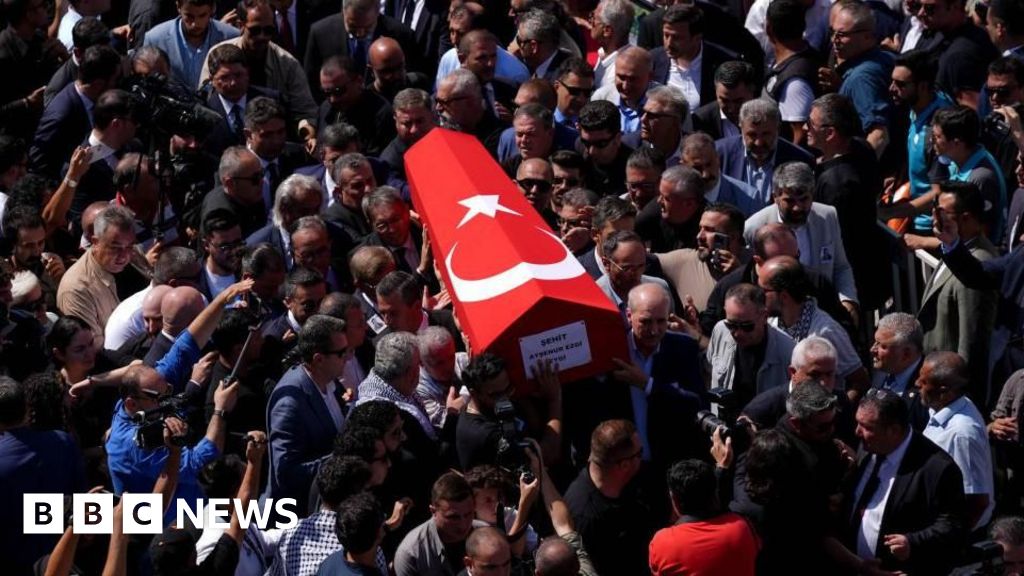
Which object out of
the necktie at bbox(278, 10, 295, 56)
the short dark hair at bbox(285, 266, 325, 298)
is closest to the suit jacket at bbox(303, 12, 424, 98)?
the necktie at bbox(278, 10, 295, 56)

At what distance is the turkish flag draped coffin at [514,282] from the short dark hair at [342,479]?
995 millimetres

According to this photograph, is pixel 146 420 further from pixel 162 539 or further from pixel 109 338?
pixel 109 338

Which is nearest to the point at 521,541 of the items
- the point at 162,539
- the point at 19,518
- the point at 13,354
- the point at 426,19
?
the point at 162,539

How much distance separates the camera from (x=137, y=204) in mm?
11695

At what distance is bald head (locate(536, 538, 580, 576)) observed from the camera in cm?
828

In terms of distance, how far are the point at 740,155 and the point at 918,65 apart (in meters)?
1.47

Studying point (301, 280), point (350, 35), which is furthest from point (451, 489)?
point (350, 35)

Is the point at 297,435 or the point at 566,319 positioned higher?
the point at 566,319

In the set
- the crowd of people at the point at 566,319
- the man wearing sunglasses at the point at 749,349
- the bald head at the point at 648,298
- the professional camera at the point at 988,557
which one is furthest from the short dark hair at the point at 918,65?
the professional camera at the point at 988,557

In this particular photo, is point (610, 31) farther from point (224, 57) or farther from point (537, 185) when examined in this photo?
point (224, 57)

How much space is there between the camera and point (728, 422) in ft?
29.9

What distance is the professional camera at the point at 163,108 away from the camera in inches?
457

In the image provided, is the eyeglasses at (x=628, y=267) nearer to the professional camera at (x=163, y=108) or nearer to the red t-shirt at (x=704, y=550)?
the red t-shirt at (x=704, y=550)

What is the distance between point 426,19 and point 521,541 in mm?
5871
